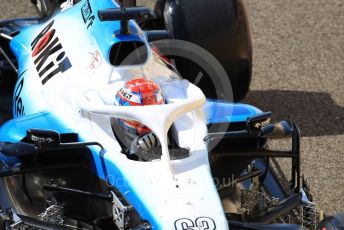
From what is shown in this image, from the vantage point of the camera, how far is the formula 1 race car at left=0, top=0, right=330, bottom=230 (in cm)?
396

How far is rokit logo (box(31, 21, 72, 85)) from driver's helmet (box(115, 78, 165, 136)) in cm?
59

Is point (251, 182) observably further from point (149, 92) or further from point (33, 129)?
point (33, 129)

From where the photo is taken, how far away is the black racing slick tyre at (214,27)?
5.73m

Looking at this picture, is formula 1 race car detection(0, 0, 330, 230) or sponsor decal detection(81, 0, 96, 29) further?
sponsor decal detection(81, 0, 96, 29)

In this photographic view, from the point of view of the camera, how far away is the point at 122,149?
165 inches

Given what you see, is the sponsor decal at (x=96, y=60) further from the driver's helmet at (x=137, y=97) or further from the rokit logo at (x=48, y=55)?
the driver's helmet at (x=137, y=97)

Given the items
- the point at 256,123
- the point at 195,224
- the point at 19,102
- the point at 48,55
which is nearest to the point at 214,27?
the point at 48,55

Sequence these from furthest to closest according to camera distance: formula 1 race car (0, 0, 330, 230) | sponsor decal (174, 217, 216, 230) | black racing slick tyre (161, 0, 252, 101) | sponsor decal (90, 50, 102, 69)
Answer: black racing slick tyre (161, 0, 252, 101) < sponsor decal (90, 50, 102, 69) < formula 1 race car (0, 0, 330, 230) < sponsor decal (174, 217, 216, 230)

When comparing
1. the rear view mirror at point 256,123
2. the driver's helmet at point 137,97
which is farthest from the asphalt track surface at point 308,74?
the driver's helmet at point 137,97

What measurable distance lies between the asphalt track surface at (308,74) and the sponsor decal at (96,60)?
67.4 inches

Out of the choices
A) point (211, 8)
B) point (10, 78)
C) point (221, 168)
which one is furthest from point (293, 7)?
point (221, 168)

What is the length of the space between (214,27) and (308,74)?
1616 mm

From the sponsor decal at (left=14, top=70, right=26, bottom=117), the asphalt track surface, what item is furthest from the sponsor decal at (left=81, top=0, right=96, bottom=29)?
the asphalt track surface

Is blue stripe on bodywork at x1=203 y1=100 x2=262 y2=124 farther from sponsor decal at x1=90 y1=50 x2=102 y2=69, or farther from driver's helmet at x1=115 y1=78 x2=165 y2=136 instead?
sponsor decal at x1=90 y1=50 x2=102 y2=69
